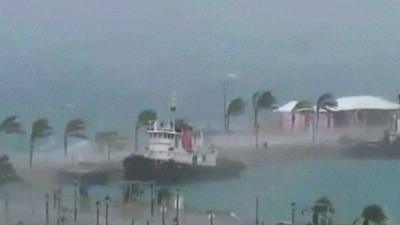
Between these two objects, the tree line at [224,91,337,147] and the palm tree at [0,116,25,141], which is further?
the palm tree at [0,116,25,141]

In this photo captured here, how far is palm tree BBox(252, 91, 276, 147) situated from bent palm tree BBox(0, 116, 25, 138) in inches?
32.6

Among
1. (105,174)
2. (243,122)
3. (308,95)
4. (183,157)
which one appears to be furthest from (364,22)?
(105,174)

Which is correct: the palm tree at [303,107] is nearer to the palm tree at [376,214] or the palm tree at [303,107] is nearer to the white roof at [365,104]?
the white roof at [365,104]

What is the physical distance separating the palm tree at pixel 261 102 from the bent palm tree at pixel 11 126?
2.72ft

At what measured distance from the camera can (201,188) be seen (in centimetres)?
353

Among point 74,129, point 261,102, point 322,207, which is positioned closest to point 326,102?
point 261,102

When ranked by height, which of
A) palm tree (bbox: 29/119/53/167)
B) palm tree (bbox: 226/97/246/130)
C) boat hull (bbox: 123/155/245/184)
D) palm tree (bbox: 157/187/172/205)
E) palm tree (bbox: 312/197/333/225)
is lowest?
palm tree (bbox: 312/197/333/225)

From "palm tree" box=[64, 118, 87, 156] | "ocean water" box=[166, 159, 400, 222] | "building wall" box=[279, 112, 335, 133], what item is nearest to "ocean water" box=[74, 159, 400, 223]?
"ocean water" box=[166, 159, 400, 222]

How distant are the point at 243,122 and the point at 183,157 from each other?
0.80 ft

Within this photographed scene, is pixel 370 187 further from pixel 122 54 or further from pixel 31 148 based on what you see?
pixel 31 148

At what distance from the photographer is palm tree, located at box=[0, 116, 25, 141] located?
356 centimetres

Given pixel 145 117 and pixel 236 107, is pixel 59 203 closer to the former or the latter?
pixel 145 117

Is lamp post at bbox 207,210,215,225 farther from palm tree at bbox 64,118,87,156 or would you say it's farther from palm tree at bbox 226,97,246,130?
palm tree at bbox 64,118,87,156

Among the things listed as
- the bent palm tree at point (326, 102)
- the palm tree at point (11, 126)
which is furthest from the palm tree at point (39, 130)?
the bent palm tree at point (326, 102)
